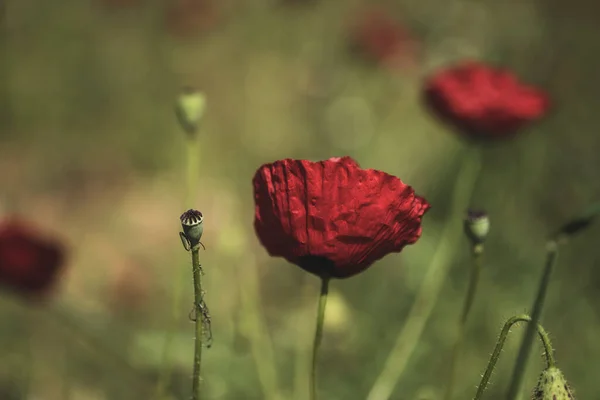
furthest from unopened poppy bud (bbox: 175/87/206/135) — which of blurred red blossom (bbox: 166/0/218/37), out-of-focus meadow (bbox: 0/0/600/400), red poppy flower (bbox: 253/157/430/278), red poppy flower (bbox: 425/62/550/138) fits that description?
blurred red blossom (bbox: 166/0/218/37)

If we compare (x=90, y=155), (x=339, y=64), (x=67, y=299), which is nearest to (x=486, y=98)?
(x=67, y=299)

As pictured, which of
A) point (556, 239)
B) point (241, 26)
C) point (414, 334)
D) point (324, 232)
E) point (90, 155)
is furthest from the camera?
point (241, 26)

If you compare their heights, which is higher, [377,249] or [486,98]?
[486,98]

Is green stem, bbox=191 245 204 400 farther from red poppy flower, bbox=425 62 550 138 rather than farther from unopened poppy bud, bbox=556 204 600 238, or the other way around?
red poppy flower, bbox=425 62 550 138

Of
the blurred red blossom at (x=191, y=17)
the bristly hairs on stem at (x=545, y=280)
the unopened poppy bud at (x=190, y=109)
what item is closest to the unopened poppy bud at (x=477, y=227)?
the bristly hairs on stem at (x=545, y=280)

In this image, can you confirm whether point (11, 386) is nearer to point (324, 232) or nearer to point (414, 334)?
point (414, 334)

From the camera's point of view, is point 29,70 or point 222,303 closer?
point 222,303
